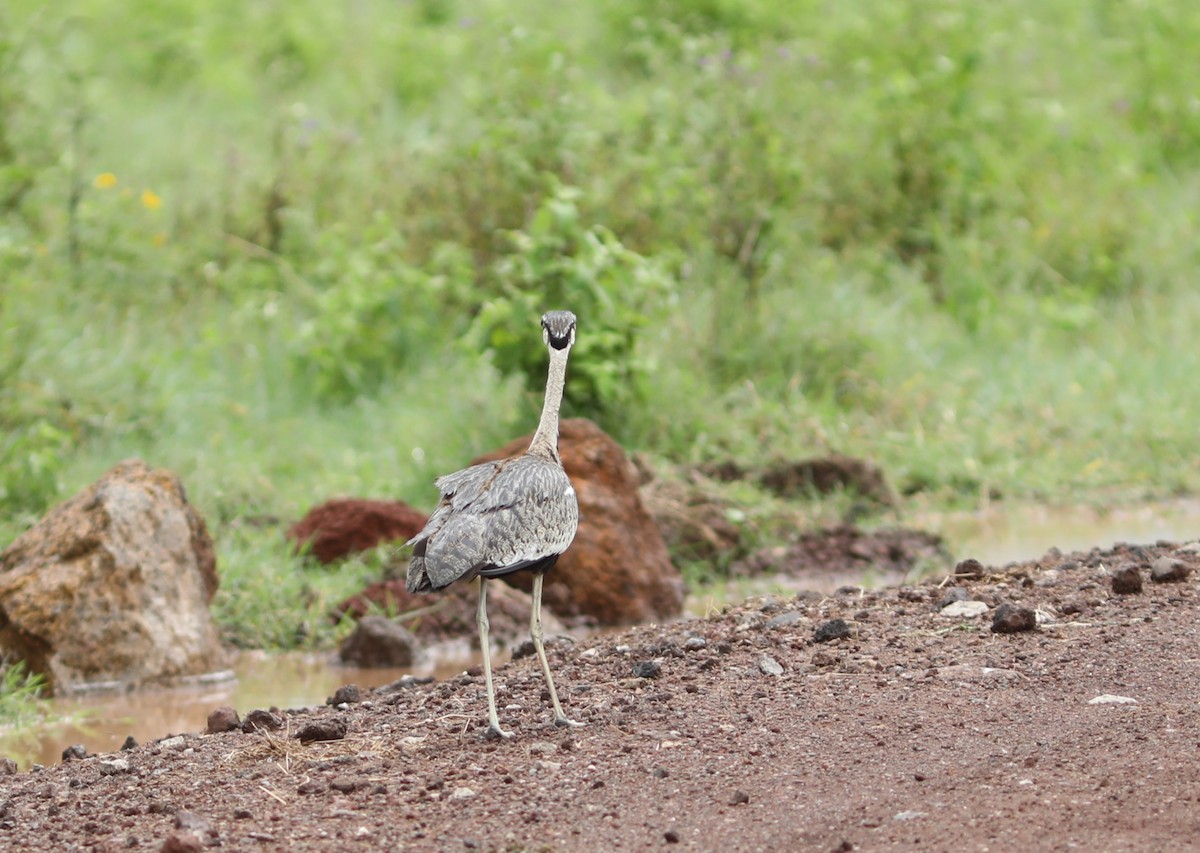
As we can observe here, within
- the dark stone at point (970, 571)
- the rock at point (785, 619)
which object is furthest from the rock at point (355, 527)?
the dark stone at point (970, 571)

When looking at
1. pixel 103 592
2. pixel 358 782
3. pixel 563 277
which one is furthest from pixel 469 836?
pixel 563 277

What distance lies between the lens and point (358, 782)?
4.02 m

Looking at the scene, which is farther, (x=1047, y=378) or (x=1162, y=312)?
(x=1162, y=312)

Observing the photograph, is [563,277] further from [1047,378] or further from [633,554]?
[1047,378]

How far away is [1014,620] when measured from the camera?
16.3ft

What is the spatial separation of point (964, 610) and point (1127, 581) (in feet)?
1.83

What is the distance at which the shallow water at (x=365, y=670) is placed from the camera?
5.74m

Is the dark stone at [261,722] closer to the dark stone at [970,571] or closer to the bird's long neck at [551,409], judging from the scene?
the bird's long neck at [551,409]

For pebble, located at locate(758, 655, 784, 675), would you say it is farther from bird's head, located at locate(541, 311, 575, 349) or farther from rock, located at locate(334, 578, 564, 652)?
rock, located at locate(334, 578, 564, 652)

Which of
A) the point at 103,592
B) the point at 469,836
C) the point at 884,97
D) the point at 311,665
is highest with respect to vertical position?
the point at 884,97

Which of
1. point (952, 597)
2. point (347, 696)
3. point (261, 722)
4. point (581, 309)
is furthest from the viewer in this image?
point (581, 309)

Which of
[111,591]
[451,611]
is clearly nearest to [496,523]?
[111,591]

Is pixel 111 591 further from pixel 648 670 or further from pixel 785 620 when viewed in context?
pixel 785 620

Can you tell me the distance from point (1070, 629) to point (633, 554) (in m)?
2.43
